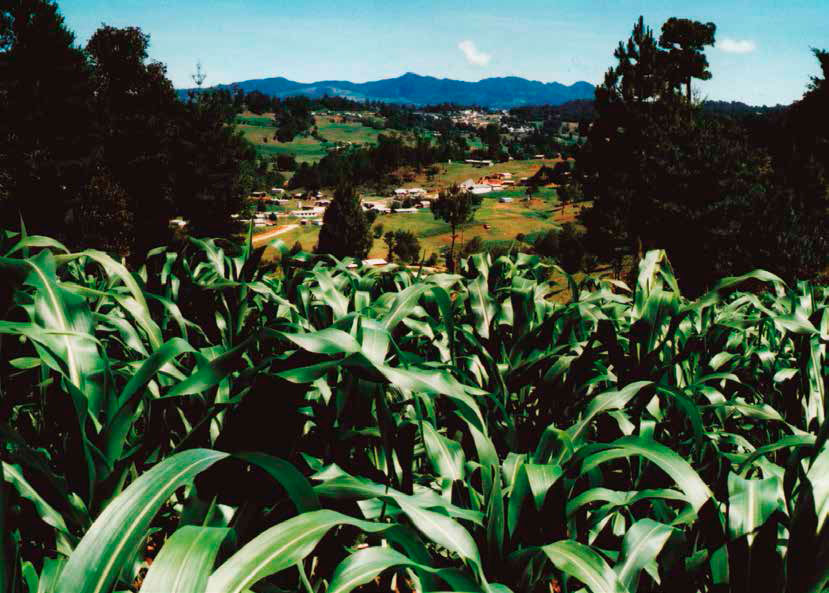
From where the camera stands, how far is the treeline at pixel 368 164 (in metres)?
115

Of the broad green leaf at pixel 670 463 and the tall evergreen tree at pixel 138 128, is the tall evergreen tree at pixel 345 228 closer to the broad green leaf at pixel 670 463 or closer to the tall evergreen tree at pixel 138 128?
the tall evergreen tree at pixel 138 128

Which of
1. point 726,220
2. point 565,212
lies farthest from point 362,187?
point 726,220

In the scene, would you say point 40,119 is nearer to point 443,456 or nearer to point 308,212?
point 443,456

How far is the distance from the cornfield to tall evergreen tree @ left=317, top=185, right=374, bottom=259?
48118mm

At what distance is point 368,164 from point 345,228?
72240mm

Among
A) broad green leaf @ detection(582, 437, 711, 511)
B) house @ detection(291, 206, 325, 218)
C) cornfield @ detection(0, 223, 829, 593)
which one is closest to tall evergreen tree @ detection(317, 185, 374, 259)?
house @ detection(291, 206, 325, 218)

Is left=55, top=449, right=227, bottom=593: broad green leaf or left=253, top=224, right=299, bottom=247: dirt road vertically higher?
left=55, top=449, right=227, bottom=593: broad green leaf

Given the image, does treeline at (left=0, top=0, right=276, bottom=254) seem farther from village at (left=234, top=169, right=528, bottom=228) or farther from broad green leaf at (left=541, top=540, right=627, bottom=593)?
village at (left=234, top=169, right=528, bottom=228)

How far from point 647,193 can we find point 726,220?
3.53m

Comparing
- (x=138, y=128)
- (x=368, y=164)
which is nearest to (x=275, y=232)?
(x=138, y=128)

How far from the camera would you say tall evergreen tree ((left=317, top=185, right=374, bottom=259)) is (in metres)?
51.0

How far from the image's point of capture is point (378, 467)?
2.05 metres

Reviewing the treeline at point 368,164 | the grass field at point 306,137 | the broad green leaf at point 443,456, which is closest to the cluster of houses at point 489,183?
the treeline at point 368,164

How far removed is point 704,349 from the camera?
10.1 feet
